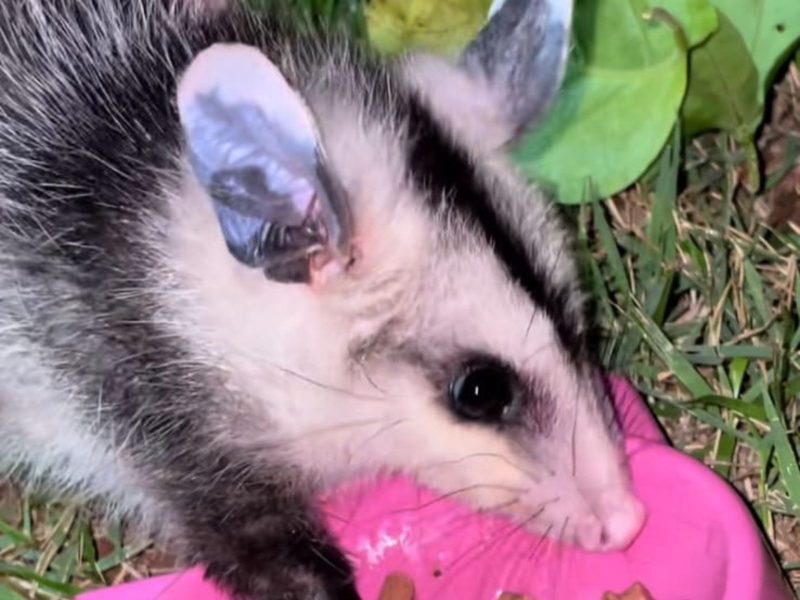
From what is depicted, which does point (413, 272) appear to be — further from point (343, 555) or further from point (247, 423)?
point (343, 555)

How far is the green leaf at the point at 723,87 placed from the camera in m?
2.60

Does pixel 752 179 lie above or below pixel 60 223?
below

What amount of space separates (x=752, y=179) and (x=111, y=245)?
42.8 inches

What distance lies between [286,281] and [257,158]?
0.18m

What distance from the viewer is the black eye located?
1.91 meters

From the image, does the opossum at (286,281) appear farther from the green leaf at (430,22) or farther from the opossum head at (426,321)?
the green leaf at (430,22)

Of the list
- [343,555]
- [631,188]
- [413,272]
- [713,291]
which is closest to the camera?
[413,272]

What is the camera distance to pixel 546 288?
197 centimetres

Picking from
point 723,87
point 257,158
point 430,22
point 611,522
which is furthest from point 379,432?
point 723,87

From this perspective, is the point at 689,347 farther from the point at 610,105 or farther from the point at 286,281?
the point at 286,281

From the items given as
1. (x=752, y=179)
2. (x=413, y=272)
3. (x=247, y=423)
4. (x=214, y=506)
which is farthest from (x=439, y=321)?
(x=752, y=179)

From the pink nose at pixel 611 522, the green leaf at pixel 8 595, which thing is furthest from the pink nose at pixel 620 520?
the green leaf at pixel 8 595

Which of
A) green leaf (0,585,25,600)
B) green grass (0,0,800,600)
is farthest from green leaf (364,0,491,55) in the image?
green leaf (0,585,25,600)

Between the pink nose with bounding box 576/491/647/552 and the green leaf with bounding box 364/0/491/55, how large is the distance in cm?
84
